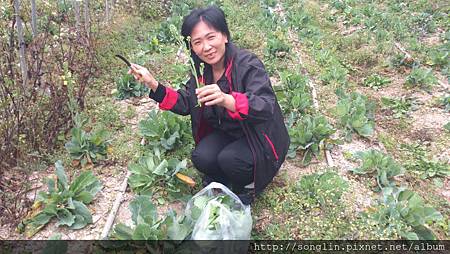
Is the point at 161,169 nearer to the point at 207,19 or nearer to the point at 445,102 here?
the point at 207,19

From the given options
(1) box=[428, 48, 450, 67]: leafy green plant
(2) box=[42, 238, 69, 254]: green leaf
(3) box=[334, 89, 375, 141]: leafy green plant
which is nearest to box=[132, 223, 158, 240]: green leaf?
(2) box=[42, 238, 69, 254]: green leaf

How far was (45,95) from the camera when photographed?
4.21 metres

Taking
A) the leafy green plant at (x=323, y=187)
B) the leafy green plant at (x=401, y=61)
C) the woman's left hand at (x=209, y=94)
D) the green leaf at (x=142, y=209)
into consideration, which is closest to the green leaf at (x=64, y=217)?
the green leaf at (x=142, y=209)

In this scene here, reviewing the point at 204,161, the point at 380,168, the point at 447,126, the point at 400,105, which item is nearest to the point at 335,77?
the point at 400,105

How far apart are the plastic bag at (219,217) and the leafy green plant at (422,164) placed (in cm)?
207

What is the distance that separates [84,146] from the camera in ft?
12.2

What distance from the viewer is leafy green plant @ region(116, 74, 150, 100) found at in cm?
494

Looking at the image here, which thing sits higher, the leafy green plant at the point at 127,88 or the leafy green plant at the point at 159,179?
the leafy green plant at the point at 127,88

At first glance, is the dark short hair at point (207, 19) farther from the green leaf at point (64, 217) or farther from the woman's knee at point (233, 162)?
the green leaf at point (64, 217)

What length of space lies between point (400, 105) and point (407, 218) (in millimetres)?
2429

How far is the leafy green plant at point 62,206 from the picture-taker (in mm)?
2988

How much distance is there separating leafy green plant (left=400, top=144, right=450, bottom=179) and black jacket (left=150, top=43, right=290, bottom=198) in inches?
62.6

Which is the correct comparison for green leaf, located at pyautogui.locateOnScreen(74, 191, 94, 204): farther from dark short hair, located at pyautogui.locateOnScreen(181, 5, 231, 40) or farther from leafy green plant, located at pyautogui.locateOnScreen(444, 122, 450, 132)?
leafy green plant, located at pyautogui.locateOnScreen(444, 122, 450, 132)

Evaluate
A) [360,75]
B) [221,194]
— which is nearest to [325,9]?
[360,75]
